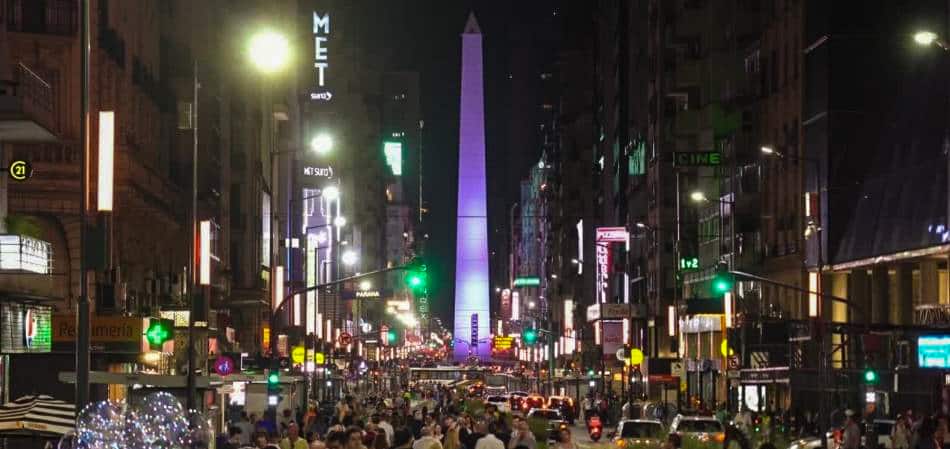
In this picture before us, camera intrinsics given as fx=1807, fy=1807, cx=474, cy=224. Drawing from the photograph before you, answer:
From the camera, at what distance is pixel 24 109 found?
1385 inches

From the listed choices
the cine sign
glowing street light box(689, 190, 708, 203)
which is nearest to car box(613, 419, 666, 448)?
glowing street light box(689, 190, 708, 203)

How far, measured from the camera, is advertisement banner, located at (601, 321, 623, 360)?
129 m

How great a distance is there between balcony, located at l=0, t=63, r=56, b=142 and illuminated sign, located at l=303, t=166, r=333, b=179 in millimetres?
109245

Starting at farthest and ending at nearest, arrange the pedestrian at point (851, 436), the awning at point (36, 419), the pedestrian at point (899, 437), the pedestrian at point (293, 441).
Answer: the pedestrian at point (899, 437) < the pedestrian at point (851, 436) < the pedestrian at point (293, 441) < the awning at point (36, 419)

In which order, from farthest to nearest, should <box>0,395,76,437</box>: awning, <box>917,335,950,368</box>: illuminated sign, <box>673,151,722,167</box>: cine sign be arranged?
1. <box>673,151,722,167</box>: cine sign
2. <box>917,335,950,368</box>: illuminated sign
3. <box>0,395,76,437</box>: awning

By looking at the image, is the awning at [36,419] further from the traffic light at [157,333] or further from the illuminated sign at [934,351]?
the illuminated sign at [934,351]

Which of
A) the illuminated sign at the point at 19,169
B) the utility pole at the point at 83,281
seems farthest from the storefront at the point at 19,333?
the utility pole at the point at 83,281

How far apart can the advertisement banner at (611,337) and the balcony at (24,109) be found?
299 feet

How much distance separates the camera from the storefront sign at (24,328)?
137 feet

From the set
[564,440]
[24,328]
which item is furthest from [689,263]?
[564,440]

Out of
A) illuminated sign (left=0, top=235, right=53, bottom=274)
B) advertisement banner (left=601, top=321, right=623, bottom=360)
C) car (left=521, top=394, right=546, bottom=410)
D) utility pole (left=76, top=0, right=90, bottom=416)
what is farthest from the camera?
advertisement banner (left=601, top=321, right=623, bottom=360)

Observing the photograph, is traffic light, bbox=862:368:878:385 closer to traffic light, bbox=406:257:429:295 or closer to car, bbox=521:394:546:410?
traffic light, bbox=406:257:429:295

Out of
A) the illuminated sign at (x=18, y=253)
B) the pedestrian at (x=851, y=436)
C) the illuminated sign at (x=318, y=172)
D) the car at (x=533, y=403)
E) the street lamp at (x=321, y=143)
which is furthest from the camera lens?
the illuminated sign at (x=318, y=172)

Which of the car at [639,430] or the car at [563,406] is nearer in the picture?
the car at [639,430]
